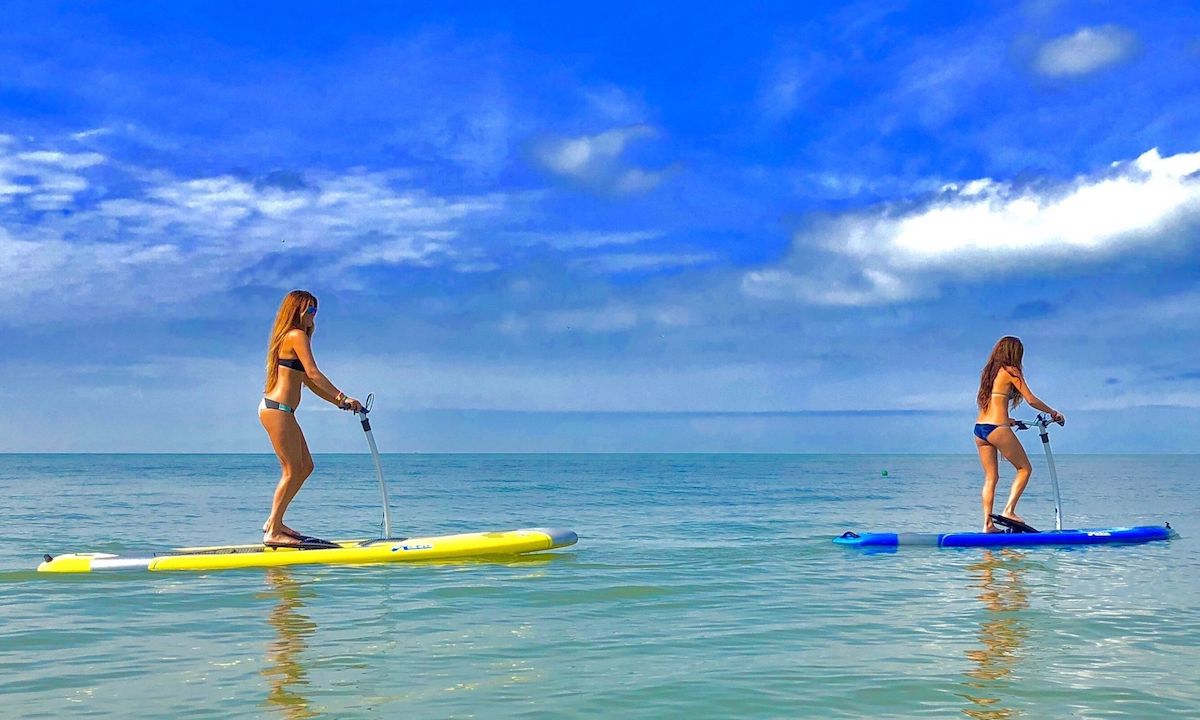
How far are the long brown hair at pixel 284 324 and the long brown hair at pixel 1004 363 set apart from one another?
8.36m

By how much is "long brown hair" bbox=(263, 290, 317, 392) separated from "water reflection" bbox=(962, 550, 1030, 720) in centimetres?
697

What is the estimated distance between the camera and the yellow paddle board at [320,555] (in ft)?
35.3

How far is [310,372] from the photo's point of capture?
1042cm

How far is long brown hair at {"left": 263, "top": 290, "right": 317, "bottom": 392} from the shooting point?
1054cm

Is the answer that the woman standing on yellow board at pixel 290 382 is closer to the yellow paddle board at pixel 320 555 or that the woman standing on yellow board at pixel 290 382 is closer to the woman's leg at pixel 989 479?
the yellow paddle board at pixel 320 555

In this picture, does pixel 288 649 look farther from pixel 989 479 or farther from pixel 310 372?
pixel 989 479

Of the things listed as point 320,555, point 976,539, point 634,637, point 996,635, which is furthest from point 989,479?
point 320,555

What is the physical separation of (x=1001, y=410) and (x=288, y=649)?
9704mm

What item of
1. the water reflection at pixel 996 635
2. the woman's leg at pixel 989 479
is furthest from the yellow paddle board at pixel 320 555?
the woman's leg at pixel 989 479

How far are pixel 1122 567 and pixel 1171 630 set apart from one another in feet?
13.2

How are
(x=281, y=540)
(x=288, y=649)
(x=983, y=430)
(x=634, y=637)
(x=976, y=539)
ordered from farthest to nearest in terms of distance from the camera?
(x=983, y=430)
(x=976, y=539)
(x=281, y=540)
(x=634, y=637)
(x=288, y=649)

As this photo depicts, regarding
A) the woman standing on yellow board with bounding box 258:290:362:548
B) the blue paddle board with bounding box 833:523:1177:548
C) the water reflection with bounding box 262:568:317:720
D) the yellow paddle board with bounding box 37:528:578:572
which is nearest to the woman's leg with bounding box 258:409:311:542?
the woman standing on yellow board with bounding box 258:290:362:548

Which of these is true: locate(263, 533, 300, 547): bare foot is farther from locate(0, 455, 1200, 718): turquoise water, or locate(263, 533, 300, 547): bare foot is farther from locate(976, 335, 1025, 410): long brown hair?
locate(976, 335, 1025, 410): long brown hair

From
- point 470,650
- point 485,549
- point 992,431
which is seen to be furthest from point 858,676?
point 992,431
